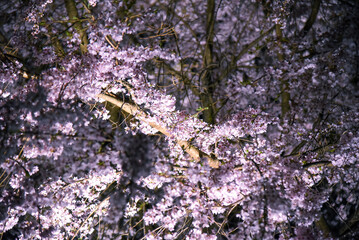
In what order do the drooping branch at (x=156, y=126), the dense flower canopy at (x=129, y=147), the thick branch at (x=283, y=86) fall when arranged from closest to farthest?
the dense flower canopy at (x=129, y=147) → the drooping branch at (x=156, y=126) → the thick branch at (x=283, y=86)

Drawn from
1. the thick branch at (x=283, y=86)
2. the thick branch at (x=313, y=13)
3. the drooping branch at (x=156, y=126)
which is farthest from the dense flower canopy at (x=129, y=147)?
the thick branch at (x=313, y=13)

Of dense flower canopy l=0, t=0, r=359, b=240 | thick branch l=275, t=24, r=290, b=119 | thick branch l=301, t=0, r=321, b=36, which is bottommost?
dense flower canopy l=0, t=0, r=359, b=240

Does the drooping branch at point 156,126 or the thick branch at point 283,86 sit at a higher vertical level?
the thick branch at point 283,86

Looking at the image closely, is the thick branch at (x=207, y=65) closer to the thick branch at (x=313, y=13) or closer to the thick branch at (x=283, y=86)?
the thick branch at (x=283, y=86)

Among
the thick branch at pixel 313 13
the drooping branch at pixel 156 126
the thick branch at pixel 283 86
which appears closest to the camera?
the drooping branch at pixel 156 126

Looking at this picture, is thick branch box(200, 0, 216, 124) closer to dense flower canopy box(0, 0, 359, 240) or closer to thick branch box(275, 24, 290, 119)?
dense flower canopy box(0, 0, 359, 240)

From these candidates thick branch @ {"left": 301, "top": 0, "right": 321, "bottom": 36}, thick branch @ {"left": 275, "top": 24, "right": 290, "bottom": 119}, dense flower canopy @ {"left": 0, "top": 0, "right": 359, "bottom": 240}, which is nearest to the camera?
dense flower canopy @ {"left": 0, "top": 0, "right": 359, "bottom": 240}

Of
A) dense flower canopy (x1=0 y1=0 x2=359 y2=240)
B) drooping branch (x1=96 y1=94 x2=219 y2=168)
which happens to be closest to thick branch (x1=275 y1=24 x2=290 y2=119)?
dense flower canopy (x1=0 y1=0 x2=359 y2=240)

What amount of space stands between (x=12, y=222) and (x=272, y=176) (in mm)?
3260

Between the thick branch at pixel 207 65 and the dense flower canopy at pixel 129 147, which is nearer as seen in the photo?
the dense flower canopy at pixel 129 147

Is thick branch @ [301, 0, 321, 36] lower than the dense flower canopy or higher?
higher

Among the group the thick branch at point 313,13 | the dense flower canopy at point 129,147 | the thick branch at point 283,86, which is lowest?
the dense flower canopy at point 129,147

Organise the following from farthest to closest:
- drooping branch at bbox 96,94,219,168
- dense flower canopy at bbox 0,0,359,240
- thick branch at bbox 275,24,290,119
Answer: thick branch at bbox 275,24,290,119
drooping branch at bbox 96,94,219,168
dense flower canopy at bbox 0,0,359,240

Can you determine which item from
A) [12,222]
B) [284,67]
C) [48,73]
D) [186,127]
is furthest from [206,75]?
[12,222]
